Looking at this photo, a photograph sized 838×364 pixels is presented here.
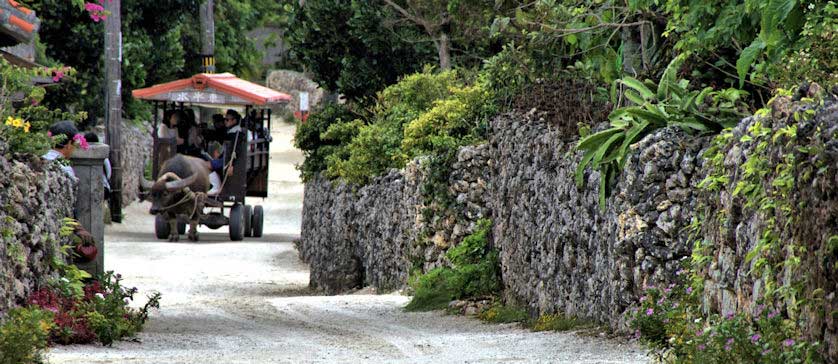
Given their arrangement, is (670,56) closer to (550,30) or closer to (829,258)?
(550,30)

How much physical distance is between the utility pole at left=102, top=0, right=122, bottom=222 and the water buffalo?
8.44 ft

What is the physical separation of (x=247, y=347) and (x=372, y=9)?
14834mm

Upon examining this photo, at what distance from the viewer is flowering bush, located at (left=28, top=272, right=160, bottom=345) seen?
35.2ft

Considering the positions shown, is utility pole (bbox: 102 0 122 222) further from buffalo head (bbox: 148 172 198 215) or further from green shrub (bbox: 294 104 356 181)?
green shrub (bbox: 294 104 356 181)

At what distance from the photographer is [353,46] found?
26.6 metres

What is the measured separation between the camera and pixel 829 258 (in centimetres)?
591

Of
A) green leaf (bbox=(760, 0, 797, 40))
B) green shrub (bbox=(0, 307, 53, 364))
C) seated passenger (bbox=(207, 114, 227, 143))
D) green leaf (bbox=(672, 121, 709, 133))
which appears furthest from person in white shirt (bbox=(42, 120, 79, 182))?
seated passenger (bbox=(207, 114, 227, 143))

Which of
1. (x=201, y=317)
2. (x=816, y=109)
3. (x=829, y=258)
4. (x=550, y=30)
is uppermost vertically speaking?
(x=550, y=30)

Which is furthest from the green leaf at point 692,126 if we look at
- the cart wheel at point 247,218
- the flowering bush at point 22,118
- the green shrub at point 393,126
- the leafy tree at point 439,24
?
the cart wheel at point 247,218

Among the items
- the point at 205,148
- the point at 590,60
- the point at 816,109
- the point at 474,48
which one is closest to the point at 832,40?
the point at 816,109

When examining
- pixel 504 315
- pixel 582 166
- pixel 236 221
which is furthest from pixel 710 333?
pixel 236 221

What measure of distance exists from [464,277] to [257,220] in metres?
14.4

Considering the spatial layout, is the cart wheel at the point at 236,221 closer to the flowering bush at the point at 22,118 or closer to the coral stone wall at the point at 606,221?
the coral stone wall at the point at 606,221

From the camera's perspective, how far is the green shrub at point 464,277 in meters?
15.8
